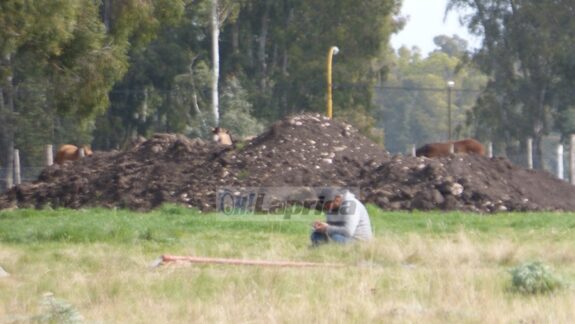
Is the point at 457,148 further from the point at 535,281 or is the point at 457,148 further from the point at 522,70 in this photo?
the point at 535,281

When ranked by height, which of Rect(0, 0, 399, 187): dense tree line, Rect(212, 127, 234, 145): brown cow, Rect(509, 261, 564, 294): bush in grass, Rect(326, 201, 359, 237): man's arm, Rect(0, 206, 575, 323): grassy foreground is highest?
Rect(0, 0, 399, 187): dense tree line

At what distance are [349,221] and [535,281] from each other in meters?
4.56

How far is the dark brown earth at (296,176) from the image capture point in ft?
86.0

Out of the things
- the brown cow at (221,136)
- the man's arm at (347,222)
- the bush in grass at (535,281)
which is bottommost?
the bush in grass at (535,281)

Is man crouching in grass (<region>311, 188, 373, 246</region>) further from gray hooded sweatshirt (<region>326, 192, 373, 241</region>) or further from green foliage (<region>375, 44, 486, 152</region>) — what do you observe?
green foliage (<region>375, 44, 486, 152</region>)

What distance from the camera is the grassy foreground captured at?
10.7 meters

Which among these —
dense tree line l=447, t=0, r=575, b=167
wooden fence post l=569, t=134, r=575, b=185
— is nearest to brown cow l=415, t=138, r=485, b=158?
wooden fence post l=569, t=134, r=575, b=185

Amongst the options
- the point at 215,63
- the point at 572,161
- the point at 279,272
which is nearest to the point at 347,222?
the point at 279,272

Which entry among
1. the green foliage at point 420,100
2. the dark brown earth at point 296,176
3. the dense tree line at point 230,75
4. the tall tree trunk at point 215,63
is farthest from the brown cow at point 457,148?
the green foliage at point 420,100

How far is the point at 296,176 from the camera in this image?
87.7 ft

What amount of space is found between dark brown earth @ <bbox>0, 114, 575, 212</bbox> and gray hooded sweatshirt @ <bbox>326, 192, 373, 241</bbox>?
9.16 m

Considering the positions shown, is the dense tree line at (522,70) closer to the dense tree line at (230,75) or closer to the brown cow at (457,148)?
the dense tree line at (230,75)

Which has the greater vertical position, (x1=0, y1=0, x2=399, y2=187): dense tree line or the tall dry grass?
(x1=0, y1=0, x2=399, y2=187): dense tree line

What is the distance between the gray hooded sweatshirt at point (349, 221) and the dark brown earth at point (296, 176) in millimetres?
9160
